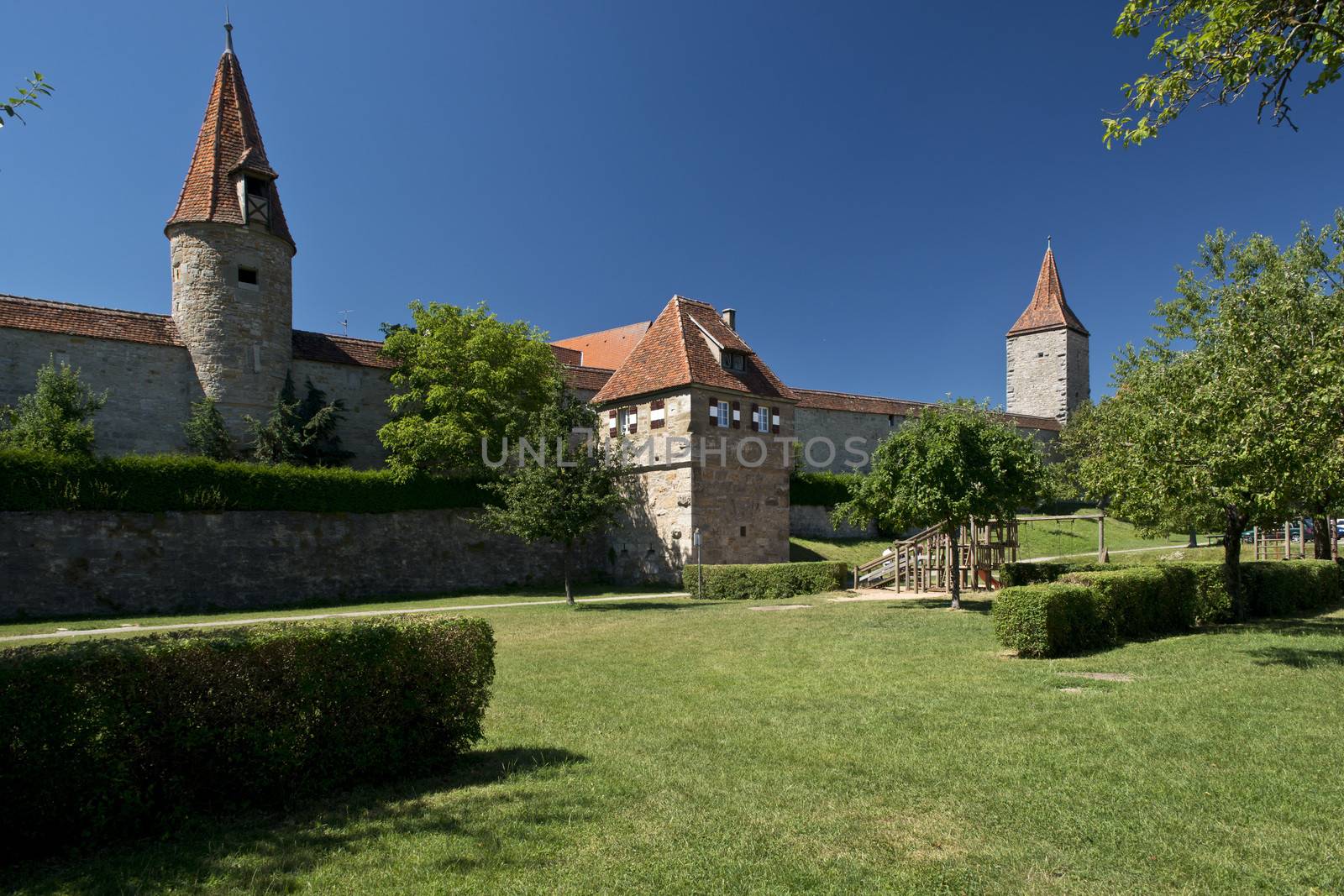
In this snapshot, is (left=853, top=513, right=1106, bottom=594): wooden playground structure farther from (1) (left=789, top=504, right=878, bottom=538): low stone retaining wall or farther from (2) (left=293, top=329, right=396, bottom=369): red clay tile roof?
(2) (left=293, top=329, right=396, bottom=369): red clay tile roof

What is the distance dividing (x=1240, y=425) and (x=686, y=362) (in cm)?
1897

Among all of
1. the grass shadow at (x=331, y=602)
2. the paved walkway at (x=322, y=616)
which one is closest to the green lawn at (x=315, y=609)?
the grass shadow at (x=331, y=602)

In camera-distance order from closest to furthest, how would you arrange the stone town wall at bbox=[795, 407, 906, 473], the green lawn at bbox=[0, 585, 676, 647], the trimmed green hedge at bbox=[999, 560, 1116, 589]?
the green lawn at bbox=[0, 585, 676, 647] → the trimmed green hedge at bbox=[999, 560, 1116, 589] → the stone town wall at bbox=[795, 407, 906, 473]

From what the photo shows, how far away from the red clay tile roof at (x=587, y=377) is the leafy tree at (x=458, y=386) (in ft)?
14.8

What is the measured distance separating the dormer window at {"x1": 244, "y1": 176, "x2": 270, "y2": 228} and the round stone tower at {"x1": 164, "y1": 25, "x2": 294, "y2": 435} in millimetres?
30

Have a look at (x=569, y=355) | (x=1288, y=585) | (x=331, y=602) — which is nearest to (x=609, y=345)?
(x=569, y=355)

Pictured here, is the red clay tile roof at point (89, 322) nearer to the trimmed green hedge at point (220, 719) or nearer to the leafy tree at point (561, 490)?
the leafy tree at point (561, 490)

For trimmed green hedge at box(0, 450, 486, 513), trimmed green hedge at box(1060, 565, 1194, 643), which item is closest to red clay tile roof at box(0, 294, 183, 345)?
trimmed green hedge at box(0, 450, 486, 513)

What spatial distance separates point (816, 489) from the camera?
130 feet

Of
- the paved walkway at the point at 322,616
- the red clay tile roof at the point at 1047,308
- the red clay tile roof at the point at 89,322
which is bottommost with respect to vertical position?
the paved walkway at the point at 322,616

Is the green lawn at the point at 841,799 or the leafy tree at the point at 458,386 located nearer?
the green lawn at the point at 841,799

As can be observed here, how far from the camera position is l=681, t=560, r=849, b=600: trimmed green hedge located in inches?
992

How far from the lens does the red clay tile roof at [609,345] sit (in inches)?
2216

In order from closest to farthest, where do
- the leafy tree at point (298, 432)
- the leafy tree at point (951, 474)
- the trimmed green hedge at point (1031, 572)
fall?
1. the leafy tree at point (951, 474)
2. the trimmed green hedge at point (1031, 572)
3. the leafy tree at point (298, 432)
